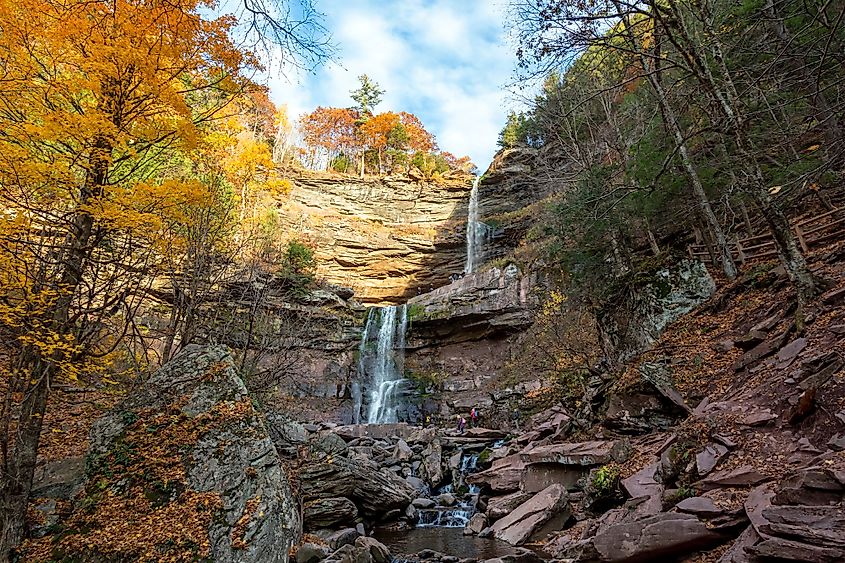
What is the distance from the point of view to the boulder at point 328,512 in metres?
7.59

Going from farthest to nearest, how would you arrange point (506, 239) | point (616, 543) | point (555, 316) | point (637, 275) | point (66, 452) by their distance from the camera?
1. point (506, 239)
2. point (555, 316)
3. point (637, 275)
4. point (66, 452)
5. point (616, 543)

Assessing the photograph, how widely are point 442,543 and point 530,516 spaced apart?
160cm

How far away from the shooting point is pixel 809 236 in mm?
11336

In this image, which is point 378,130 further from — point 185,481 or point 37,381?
point 185,481

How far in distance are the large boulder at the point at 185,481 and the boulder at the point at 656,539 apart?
10.7 ft

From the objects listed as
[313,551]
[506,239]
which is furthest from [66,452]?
[506,239]

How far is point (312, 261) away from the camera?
26.0 meters

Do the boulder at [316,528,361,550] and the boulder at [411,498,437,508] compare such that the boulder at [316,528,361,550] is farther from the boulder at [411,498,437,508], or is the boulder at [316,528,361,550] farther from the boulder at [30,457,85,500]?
the boulder at [30,457,85,500]

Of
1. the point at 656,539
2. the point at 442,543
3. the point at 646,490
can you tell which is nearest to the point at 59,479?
the point at 442,543

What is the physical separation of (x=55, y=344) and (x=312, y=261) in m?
21.1

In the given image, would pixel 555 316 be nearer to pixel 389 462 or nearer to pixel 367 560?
pixel 389 462

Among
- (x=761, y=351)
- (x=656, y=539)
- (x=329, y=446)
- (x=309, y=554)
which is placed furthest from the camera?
(x=329, y=446)

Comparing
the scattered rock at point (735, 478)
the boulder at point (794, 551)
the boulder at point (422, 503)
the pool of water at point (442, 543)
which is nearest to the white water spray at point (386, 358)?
the boulder at point (422, 503)

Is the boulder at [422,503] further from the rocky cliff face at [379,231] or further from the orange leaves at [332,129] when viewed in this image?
the orange leaves at [332,129]
